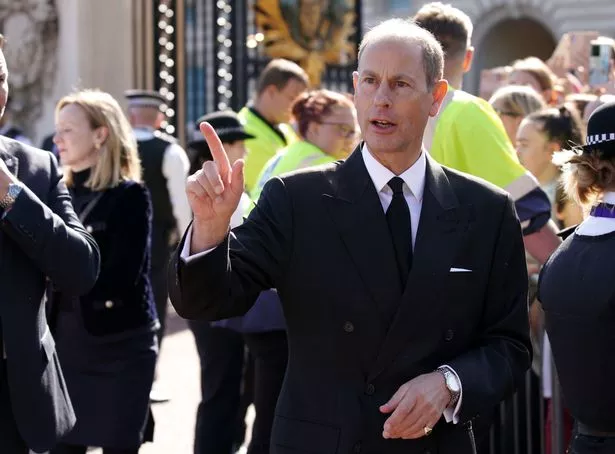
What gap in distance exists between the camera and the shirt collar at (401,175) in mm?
3150

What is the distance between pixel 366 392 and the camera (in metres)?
3.01

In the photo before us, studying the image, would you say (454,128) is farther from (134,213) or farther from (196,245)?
(196,245)

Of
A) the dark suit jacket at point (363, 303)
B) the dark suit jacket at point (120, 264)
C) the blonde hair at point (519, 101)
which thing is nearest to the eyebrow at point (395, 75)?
the dark suit jacket at point (363, 303)

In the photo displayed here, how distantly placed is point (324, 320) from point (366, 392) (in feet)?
0.66

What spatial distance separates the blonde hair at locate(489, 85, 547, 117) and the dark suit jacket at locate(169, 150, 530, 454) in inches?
153

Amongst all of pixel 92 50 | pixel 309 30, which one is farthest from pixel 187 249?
pixel 309 30

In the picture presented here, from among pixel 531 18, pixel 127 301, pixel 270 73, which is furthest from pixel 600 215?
pixel 531 18

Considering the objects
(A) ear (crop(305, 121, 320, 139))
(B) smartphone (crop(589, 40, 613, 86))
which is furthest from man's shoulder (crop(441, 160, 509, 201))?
(B) smartphone (crop(589, 40, 613, 86))

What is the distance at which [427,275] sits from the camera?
9.97ft

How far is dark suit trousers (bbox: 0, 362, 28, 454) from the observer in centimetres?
375

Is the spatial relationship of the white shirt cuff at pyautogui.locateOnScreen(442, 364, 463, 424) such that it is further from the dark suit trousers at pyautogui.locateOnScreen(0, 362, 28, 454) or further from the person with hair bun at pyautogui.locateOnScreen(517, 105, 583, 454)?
the person with hair bun at pyautogui.locateOnScreen(517, 105, 583, 454)

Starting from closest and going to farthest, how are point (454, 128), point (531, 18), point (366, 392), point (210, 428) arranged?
point (366, 392), point (454, 128), point (210, 428), point (531, 18)

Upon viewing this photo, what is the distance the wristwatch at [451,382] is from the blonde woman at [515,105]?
4.08 metres

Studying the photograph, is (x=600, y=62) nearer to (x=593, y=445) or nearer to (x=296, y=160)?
(x=296, y=160)
